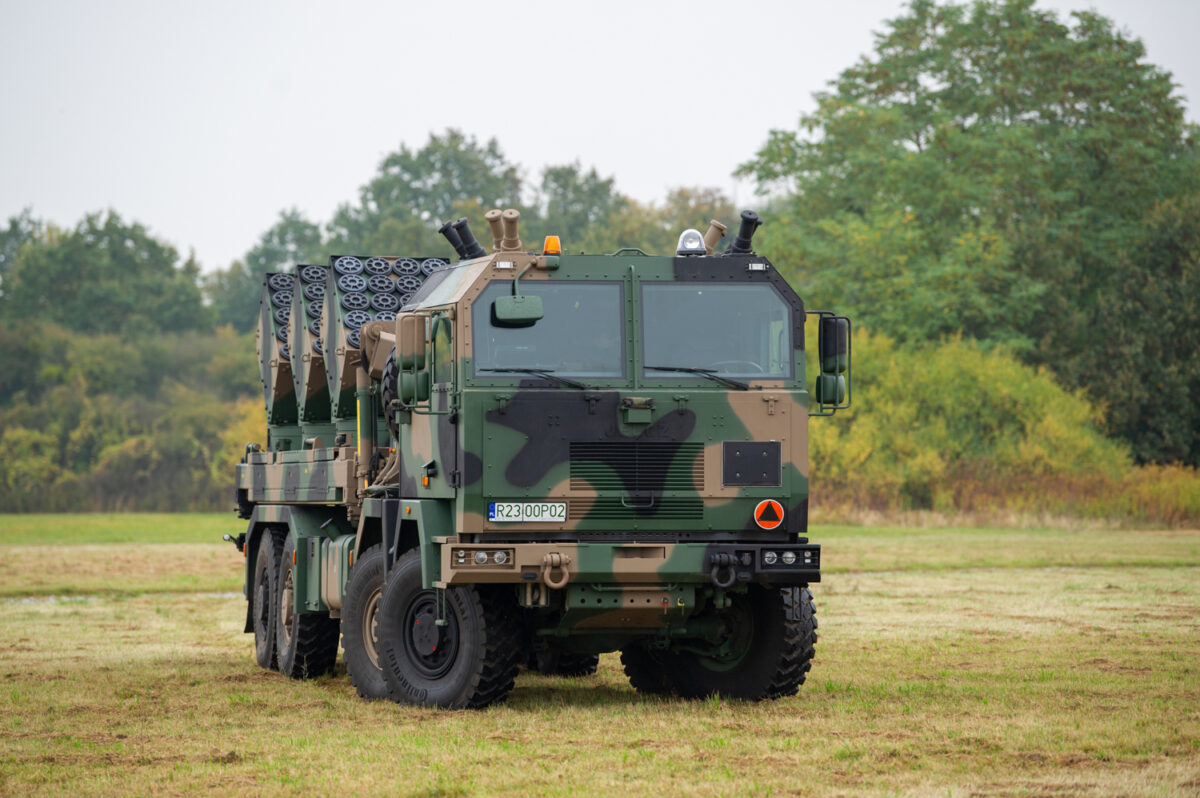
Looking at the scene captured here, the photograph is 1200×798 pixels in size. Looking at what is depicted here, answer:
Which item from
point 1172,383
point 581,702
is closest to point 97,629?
point 581,702

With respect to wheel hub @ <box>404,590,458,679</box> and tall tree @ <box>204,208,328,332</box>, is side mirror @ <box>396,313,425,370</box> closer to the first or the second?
wheel hub @ <box>404,590,458,679</box>

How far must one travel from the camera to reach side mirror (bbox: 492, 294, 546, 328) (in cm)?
1182

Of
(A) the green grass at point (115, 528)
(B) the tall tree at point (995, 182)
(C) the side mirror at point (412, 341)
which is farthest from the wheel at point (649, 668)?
(B) the tall tree at point (995, 182)

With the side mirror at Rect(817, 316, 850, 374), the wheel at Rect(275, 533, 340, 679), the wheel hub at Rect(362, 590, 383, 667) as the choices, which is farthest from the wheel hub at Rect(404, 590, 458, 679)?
the side mirror at Rect(817, 316, 850, 374)

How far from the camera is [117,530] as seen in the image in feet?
154

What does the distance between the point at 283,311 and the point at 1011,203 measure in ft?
142

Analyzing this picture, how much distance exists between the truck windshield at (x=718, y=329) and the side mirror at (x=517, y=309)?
77cm

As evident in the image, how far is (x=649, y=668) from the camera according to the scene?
1376cm

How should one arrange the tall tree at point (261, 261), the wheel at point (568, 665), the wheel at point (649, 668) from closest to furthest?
the wheel at point (649, 668) < the wheel at point (568, 665) < the tall tree at point (261, 261)

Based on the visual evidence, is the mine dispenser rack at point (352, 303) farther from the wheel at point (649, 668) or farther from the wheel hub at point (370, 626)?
the wheel at point (649, 668)

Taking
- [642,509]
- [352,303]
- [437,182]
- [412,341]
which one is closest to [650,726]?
[642,509]

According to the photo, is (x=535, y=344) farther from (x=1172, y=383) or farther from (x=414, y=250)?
(x=414, y=250)

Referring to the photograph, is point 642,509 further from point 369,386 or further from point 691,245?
point 369,386

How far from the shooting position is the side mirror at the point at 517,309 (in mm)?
11820
